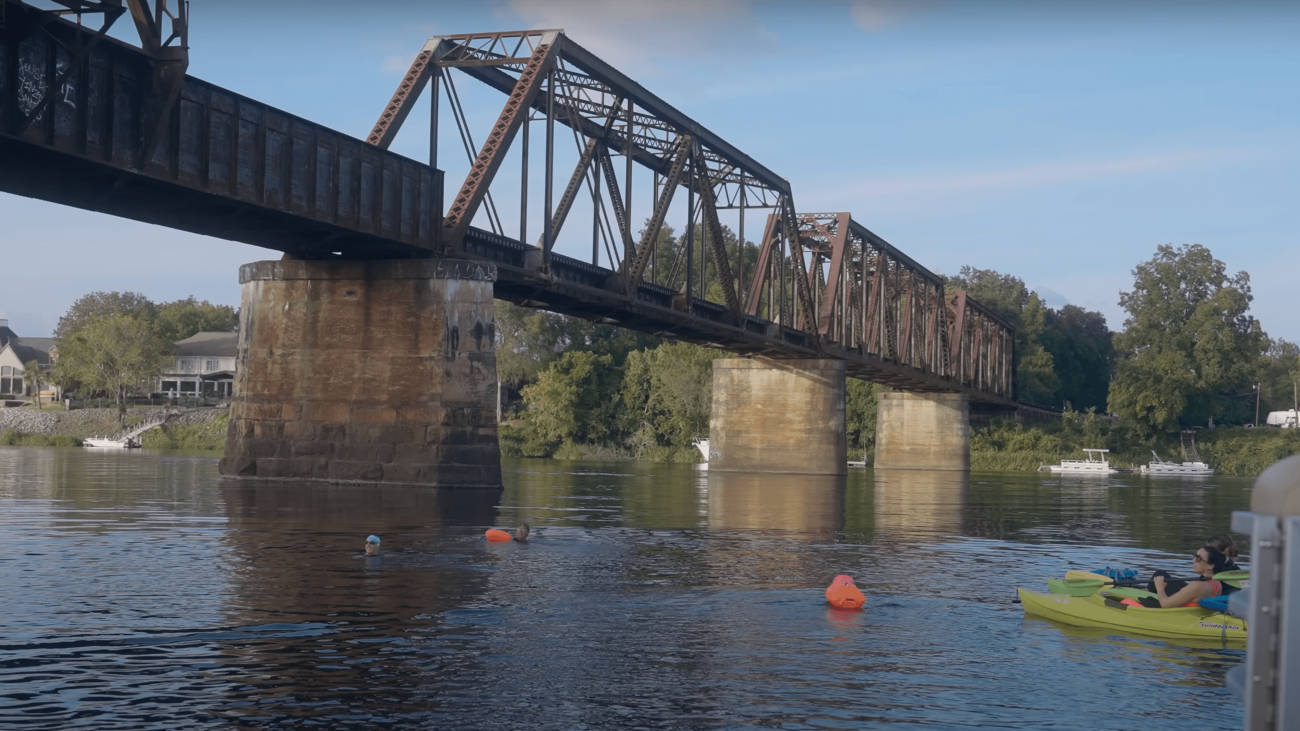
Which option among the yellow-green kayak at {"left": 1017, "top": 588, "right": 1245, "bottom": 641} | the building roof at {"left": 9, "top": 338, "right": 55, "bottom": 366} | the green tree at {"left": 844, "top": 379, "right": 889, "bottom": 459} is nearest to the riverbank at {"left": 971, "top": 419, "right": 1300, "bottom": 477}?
the green tree at {"left": 844, "top": 379, "right": 889, "bottom": 459}

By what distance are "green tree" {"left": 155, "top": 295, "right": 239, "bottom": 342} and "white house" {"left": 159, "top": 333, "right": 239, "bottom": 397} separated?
6813mm

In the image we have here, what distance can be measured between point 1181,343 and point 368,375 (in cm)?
10570

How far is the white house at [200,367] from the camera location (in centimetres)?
15350

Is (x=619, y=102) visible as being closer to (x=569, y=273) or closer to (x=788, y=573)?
(x=569, y=273)

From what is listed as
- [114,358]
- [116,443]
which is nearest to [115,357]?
[114,358]

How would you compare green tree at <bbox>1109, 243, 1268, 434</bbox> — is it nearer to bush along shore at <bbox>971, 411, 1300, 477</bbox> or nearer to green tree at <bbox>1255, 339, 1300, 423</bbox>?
bush along shore at <bbox>971, 411, 1300, 477</bbox>

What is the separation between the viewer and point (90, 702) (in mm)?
11086

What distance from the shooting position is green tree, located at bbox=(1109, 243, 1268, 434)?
12606cm

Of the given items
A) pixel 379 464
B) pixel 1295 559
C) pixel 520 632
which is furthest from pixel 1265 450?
pixel 1295 559

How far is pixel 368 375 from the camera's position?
4131 cm

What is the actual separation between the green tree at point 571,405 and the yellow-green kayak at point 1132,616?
105 meters

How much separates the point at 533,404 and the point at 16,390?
3227 inches

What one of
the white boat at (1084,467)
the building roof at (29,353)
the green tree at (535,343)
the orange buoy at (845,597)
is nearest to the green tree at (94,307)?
the building roof at (29,353)

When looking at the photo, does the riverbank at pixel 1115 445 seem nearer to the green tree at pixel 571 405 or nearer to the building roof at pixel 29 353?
the green tree at pixel 571 405
